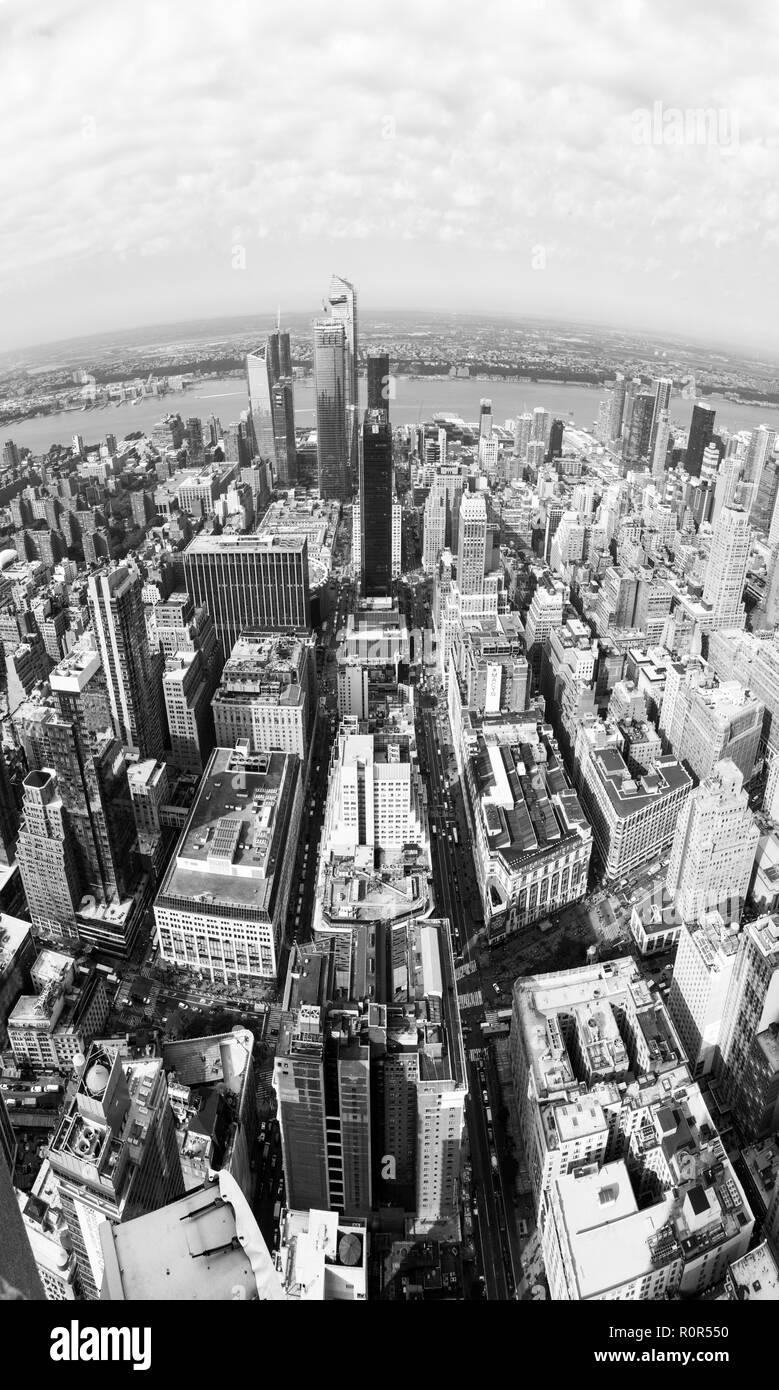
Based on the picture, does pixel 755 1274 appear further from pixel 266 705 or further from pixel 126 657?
pixel 126 657

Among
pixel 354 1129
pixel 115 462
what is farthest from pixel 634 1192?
pixel 115 462

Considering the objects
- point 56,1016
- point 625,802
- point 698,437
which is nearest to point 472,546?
Answer: point 625,802

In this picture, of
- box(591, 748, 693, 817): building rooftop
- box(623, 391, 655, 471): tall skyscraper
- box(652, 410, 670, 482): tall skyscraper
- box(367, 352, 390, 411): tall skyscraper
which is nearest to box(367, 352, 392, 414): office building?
box(367, 352, 390, 411): tall skyscraper

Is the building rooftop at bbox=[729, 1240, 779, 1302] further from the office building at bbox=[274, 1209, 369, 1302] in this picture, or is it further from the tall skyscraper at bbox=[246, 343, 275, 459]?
the tall skyscraper at bbox=[246, 343, 275, 459]

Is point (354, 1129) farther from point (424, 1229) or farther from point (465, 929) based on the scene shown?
point (465, 929)

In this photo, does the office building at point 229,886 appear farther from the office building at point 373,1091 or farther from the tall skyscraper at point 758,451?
the tall skyscraper at point 758,451

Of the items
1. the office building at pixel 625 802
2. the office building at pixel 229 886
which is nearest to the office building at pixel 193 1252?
the office building at pixel 229 886

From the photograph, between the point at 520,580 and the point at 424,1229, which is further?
the point at 520,580
